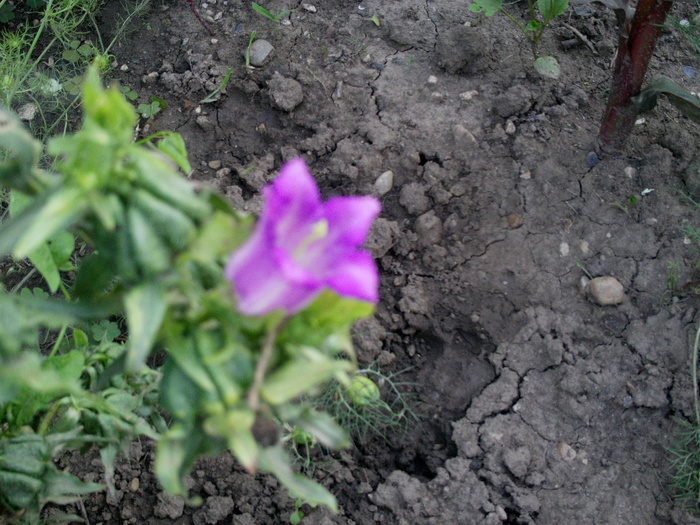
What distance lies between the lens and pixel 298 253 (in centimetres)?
111

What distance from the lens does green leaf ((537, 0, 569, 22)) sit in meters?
2.85

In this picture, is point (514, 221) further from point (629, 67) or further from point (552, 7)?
point (552, 7)

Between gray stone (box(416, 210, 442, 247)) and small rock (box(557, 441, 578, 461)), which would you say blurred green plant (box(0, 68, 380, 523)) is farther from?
gray stone (box(416, 210, 442, 247))

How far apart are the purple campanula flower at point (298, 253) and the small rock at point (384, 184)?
5.46 feet

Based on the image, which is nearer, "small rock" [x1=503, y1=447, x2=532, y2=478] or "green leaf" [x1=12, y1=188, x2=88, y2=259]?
"green leaf" [x1=12, y1=188, x2=88, y2=259]

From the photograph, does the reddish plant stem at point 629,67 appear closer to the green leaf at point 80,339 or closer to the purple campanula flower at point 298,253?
the purple campanula flower at point 298,253

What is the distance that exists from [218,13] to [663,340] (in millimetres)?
2629

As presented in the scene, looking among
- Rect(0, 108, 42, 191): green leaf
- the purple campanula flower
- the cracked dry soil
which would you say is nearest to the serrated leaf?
the purple campanula flower

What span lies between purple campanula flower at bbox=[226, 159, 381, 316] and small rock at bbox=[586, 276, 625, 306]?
5.62 feet

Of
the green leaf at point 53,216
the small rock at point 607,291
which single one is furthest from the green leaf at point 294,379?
the small rock at point 607,291

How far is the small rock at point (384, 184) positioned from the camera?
2785 millimetres

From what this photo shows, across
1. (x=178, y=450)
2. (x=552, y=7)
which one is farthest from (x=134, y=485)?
(x=552, y=7)

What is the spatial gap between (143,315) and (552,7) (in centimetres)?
253

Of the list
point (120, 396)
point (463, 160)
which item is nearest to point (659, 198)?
point (463, 160)
